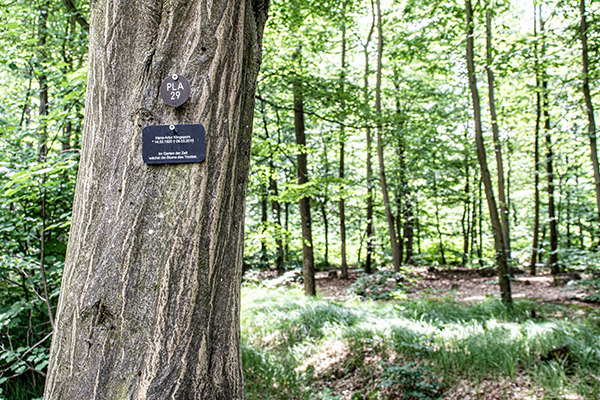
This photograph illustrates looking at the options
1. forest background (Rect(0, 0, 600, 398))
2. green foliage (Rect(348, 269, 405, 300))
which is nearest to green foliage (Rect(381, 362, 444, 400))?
forest background (Rect(0, 0, 600, 398))

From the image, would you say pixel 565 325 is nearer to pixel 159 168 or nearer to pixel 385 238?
pixel 159 168

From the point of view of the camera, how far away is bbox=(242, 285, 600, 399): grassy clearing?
3500 millimetres

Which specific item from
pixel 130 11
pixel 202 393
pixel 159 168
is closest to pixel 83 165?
pixel 159 168

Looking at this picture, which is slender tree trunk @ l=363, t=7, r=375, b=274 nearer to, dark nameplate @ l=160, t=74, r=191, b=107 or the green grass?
the green grass

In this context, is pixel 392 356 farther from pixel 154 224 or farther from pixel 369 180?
pixel 369 180

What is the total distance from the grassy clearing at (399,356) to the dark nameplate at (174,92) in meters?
2.98

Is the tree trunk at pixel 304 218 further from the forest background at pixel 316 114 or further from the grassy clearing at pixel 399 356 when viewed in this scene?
the grassy clearing at pixel 399 356

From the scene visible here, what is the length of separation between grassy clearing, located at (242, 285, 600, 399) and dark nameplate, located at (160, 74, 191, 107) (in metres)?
2.98

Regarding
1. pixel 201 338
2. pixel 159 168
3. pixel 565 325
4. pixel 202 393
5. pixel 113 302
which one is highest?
pixel 159 168

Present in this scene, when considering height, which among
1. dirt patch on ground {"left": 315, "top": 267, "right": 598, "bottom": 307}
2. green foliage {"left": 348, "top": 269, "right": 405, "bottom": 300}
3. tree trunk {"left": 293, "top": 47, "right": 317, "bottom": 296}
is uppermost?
tree trunk {"left": 293, "top": 47, "right": 317, "bottom": 296}

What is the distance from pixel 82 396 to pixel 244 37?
4.63ft

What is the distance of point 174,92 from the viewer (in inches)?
50.5

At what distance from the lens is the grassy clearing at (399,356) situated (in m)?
3.50

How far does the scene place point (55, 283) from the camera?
9.94 feet
